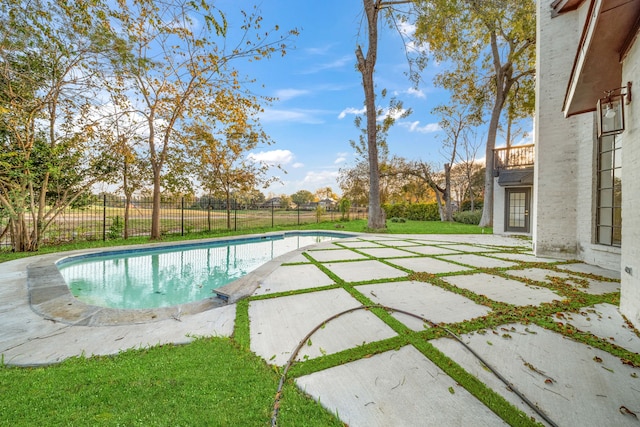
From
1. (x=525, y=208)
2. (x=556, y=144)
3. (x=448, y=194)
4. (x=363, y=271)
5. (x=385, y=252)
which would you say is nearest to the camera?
(x=363, y=271)

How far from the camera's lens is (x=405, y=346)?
1.83 m

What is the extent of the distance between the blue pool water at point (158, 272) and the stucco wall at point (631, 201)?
4551 millimetres

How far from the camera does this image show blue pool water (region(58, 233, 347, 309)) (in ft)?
12.6

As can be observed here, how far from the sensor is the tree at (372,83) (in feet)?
30.9

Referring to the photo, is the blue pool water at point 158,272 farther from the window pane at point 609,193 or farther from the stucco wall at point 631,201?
the window pane at point 609,193

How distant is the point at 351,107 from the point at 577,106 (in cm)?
1211

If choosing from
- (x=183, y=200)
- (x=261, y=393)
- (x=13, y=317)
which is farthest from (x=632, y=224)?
(x=183, y=200)

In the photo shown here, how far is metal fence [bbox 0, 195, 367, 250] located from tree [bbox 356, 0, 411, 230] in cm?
540

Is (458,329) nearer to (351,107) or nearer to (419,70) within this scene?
(419,70)

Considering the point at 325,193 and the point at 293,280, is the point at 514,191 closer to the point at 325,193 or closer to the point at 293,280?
the point at 293,280

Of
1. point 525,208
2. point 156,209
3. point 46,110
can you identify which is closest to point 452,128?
point 525,208

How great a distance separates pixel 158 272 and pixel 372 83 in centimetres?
999

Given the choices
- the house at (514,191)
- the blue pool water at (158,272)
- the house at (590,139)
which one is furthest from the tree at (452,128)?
the blue pool water at (158,272)

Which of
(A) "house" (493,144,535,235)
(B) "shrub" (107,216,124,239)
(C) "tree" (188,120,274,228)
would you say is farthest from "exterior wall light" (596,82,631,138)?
(B) "shrub" (107,216,124,239)
